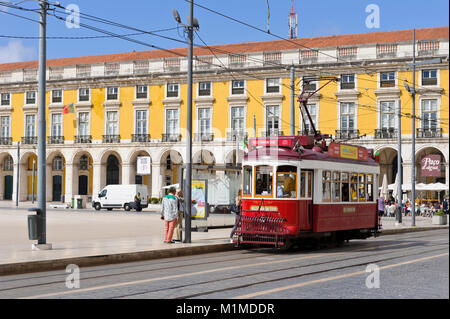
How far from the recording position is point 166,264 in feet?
45.0

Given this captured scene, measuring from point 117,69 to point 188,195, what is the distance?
134 feet

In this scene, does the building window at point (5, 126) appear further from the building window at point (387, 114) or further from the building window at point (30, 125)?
the building window at point (387, 114)

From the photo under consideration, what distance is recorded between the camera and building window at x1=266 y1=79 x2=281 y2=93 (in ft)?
171

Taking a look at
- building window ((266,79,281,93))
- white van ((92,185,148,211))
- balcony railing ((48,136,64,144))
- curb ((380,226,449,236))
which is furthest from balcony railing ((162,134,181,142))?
curb ((380,226,449,236))

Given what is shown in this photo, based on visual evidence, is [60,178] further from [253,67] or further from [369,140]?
[369,140]

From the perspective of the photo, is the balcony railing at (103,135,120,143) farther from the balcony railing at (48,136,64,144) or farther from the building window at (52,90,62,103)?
the building window at (52,90,62,103)

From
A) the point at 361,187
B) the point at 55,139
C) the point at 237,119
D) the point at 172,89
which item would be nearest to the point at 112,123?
the point at 55,139

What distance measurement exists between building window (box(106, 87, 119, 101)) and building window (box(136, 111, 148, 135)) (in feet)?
8.00

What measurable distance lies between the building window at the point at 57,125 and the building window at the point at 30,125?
6.08 ft

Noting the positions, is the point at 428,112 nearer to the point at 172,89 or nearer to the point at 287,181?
the point at 172,89

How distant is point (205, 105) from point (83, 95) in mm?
11504

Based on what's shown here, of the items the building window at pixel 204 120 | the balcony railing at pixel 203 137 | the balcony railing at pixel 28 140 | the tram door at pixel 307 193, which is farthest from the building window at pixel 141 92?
the tram door at pixel 307 193

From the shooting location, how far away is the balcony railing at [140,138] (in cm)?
5606
